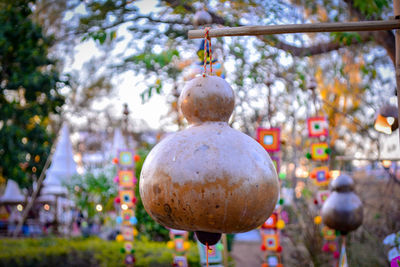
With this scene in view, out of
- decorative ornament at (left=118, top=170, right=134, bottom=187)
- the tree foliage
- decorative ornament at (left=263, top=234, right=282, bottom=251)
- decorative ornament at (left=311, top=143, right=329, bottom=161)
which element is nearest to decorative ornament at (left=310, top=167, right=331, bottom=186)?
decorative ornament at (left=311, top=143, right=329, bottom=161)

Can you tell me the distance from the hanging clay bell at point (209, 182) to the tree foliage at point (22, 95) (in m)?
10.9

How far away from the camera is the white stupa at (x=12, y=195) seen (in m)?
12.3

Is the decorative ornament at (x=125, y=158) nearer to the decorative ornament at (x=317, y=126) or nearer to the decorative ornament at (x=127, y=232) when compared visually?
the decorative ornament at (x=127, y=232)

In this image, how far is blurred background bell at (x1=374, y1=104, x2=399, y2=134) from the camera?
11.0 ft

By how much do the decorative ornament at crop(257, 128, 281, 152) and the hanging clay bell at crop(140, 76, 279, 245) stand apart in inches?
131

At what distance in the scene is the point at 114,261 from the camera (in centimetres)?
725

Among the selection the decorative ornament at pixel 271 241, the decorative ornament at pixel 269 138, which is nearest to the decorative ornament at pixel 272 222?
the decorative ornament at pixel 271 241

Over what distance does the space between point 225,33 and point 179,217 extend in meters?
0.86

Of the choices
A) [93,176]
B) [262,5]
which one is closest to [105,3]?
[262,5]

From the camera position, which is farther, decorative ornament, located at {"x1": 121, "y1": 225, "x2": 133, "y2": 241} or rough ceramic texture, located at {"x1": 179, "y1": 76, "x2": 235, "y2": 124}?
decorative ornament, located at {"x1": 121, "y1": 225, "x2": 133, "y2": 241}

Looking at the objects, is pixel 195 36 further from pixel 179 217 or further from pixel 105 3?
pixel 105 3

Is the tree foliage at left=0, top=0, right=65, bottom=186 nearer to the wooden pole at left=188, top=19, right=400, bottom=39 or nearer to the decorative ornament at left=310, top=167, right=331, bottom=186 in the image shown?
the decorative ornament at left=310, top=167, right=331, bottom=186

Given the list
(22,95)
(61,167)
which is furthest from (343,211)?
(22,95)

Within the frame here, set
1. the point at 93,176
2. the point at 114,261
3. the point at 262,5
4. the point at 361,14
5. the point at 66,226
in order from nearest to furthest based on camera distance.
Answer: the point at 361,14
the point at 262,5
the point at 114,261
the point at 93,176
the point at 66,226
